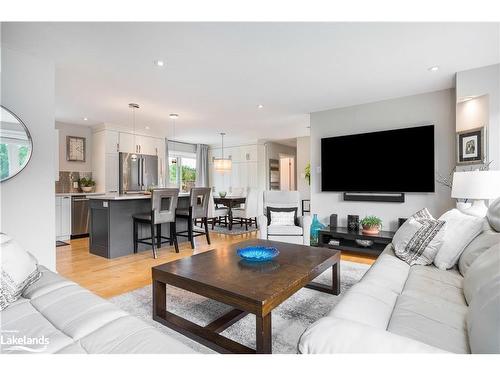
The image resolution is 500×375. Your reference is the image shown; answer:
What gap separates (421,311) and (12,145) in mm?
A: 3433

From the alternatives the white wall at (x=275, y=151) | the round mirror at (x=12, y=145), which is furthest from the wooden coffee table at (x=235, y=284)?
the white wall at (x=275, y=151)

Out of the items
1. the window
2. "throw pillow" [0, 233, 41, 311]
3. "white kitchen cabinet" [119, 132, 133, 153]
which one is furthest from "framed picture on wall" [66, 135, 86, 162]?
"throw pillow" [0, 233, 41, 311]

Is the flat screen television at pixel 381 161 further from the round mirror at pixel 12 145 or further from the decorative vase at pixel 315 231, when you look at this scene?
the round mirror at pixel 12 145

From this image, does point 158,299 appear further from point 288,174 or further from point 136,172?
point 288,174

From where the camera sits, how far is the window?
773cm

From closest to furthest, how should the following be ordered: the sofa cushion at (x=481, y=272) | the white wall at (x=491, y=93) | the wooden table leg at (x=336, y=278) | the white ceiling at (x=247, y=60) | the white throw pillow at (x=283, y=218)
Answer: the sofa cushion at (x=481, y=272), the white ceiling at (x=247, y=60), the wooden table leg at (x=336, y=278), the white wall at (x=491, y=93), the white throw pillow at (x=283, y=218)

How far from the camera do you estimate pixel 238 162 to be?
8328 millimetres

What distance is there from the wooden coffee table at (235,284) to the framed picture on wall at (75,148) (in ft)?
16.5

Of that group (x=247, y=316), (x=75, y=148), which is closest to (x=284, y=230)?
(x=247, y=316)

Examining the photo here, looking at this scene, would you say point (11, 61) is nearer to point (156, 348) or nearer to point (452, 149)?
point (156, 348)

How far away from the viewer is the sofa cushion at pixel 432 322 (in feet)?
3.43

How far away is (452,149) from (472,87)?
0.85 m

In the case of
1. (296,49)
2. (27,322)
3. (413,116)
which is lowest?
(27,322)
